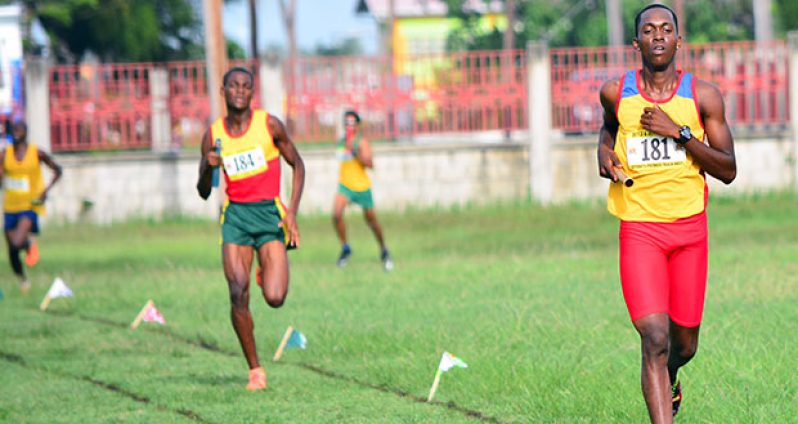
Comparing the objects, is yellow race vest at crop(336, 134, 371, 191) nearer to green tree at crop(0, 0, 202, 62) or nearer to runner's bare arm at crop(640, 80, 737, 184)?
runner's bare arm at crop(640, 80, 737, 184)

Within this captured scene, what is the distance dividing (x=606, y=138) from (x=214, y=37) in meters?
18.3

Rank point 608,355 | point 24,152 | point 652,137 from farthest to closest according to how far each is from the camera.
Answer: point 24,152 < point 608,355 < point 652,137

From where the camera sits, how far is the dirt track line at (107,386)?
977cm

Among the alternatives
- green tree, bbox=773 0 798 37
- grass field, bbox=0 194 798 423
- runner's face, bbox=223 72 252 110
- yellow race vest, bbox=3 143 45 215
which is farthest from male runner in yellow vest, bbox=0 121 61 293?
green tree, bbox=773 0 798 37

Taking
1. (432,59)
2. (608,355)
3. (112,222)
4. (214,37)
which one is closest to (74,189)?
(112,222)

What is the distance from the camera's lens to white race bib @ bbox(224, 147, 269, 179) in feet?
35.9

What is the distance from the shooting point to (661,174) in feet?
25.3

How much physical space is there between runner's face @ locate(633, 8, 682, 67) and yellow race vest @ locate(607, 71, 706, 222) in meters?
0.17

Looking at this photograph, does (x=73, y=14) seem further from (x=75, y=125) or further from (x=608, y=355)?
(x=608, y=355)

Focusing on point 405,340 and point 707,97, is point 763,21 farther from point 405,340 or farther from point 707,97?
point 707,97

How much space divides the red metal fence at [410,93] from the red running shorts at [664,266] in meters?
20.3

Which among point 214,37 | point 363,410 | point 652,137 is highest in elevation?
point 214,37

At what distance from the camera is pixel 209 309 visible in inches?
606

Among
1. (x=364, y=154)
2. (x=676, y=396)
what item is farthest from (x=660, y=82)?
(x=364, y=154)
